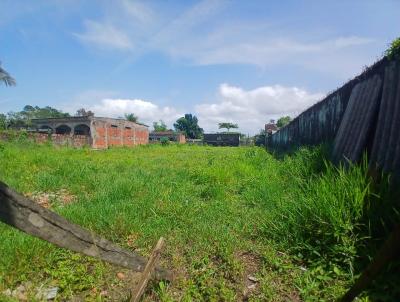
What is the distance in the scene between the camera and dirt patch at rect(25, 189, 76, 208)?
195 inches

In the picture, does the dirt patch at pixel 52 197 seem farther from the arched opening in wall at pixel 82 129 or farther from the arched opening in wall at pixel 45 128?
the arched opening in wall at pixel 45 128

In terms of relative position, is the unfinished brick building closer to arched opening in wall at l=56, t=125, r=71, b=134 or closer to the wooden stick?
arched opening in wall at l=56, t=125, r=71, b=134

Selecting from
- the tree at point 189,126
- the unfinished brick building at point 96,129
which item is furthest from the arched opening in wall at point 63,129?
the tree at point 189,126

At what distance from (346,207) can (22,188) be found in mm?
5286

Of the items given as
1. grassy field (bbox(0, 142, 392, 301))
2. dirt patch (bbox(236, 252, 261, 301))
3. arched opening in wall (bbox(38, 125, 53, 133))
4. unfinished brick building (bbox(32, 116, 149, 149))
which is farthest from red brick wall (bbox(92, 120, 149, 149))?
dirt patch (bbox(236, 252, 261, 301))

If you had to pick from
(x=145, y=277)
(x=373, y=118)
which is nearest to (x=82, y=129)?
(x=373, y=118)

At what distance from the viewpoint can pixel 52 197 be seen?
5.27 meters

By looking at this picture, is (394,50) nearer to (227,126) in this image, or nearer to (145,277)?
(145,277)

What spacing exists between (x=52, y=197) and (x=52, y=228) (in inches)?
156

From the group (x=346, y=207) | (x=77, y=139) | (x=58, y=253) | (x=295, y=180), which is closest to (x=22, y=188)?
(x=58, y=253)

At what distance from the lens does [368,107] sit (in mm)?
4355

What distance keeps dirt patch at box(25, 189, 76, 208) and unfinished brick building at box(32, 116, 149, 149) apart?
2149cm

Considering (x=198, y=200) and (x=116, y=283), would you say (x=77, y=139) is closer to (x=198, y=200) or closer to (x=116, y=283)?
(x=198, y=200)

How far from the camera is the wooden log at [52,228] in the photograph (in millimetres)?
1452
